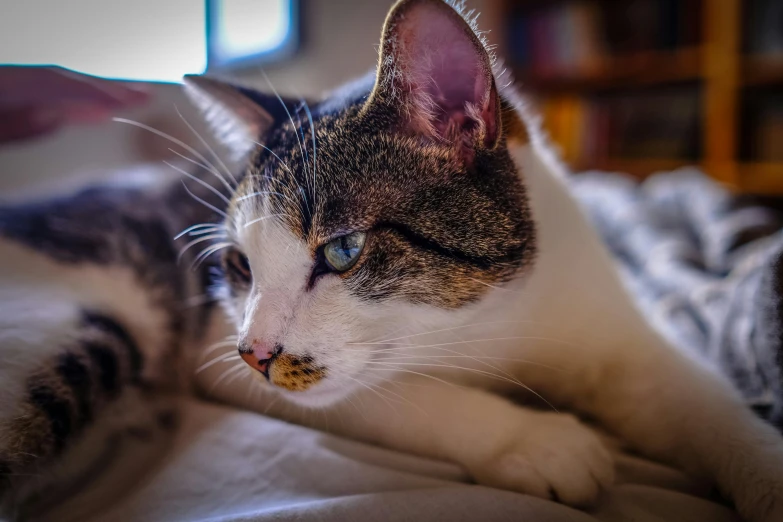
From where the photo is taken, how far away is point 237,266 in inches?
30.7

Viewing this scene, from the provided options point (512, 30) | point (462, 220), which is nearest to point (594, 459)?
point (462, 220)

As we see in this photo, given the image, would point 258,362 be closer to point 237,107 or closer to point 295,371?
point 295,371

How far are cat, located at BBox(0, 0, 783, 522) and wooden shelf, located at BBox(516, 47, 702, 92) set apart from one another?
1.75m

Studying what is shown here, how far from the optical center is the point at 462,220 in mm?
634

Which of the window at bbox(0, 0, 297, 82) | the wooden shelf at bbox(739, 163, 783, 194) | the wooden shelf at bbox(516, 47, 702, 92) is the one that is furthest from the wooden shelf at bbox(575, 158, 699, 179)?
the window at bbox(0, 0, 297, 82)

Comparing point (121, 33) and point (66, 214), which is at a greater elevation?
point (121, 33)

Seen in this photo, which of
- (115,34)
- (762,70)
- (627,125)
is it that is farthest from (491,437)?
(627,125)

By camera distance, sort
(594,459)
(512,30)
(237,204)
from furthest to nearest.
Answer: (512,30) → (237,204) → (594,459)

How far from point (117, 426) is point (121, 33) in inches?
21.7

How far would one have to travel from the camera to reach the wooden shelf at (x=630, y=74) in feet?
7.72

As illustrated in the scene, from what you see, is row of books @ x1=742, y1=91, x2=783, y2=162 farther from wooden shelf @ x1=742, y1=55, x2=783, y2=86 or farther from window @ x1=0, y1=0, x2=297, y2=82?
window @ x1=0, y1=0, x2=297, y2=82

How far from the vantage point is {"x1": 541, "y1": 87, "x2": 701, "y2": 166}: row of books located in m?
2.48

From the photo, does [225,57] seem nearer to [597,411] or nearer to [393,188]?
[393,188]

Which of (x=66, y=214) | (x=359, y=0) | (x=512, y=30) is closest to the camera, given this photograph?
(x=66, y=214)
